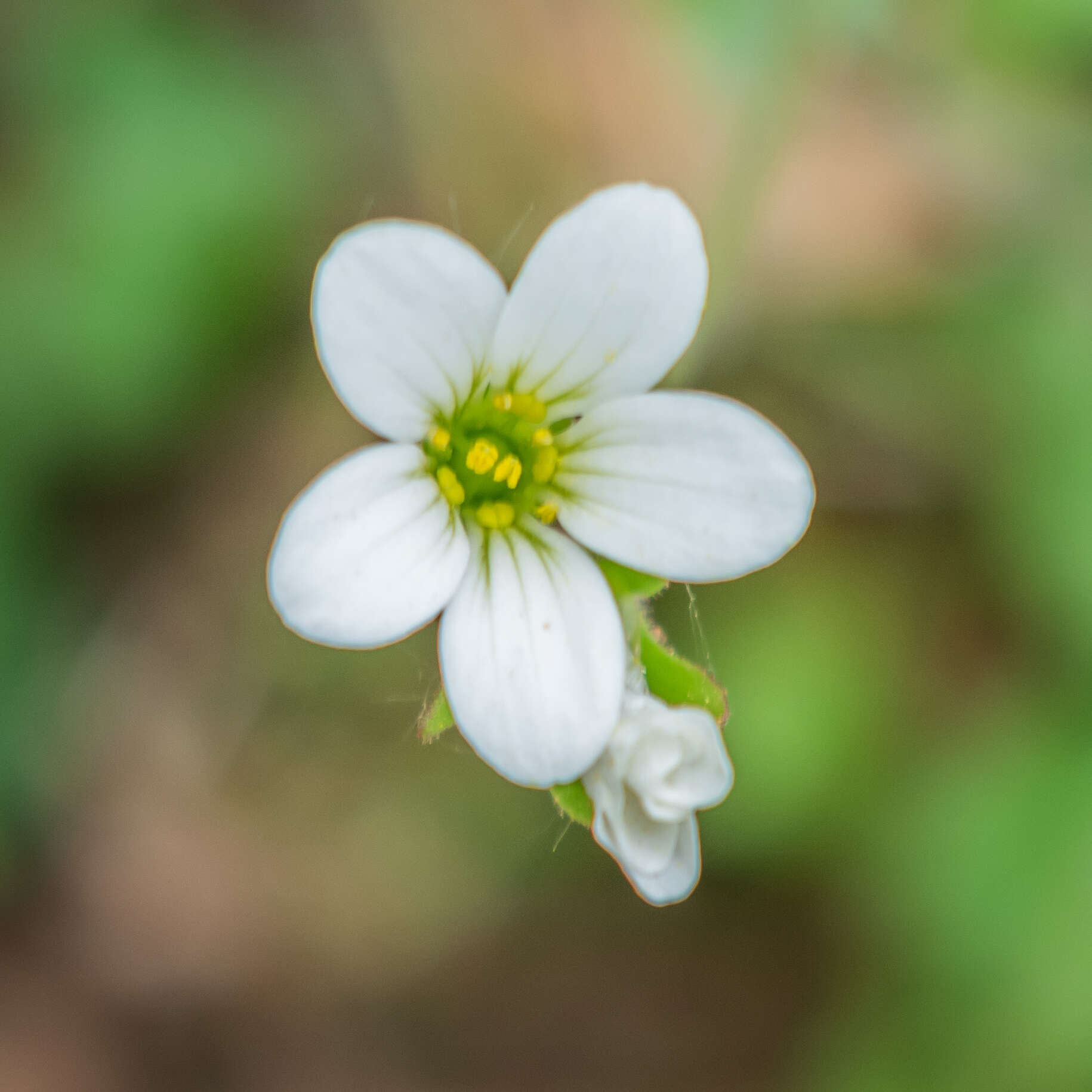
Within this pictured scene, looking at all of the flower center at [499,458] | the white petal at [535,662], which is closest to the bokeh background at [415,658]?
the flower center at [499,458]

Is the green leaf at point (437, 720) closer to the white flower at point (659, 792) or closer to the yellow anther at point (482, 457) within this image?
the white flower at point (659, 792)

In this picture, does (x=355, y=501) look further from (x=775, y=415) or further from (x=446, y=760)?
(x=775, y=415)

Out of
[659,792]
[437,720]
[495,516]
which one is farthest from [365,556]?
[659,792]

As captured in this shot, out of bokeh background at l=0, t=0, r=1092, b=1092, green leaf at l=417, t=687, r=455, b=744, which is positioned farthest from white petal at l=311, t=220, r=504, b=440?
bokeh background at l=0, t=0, r=1092, b=1092

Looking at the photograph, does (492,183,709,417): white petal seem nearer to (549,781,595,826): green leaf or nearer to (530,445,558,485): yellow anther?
(530,445,558,485): yellow anther

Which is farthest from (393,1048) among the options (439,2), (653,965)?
(439,2)

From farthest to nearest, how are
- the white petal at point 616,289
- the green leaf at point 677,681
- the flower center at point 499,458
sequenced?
the flower center at point 499,458 → the green leaf at point 677,681 → the white petal at point 616,289

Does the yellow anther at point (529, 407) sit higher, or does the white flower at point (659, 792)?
the yellow anther at point (529, 407)
